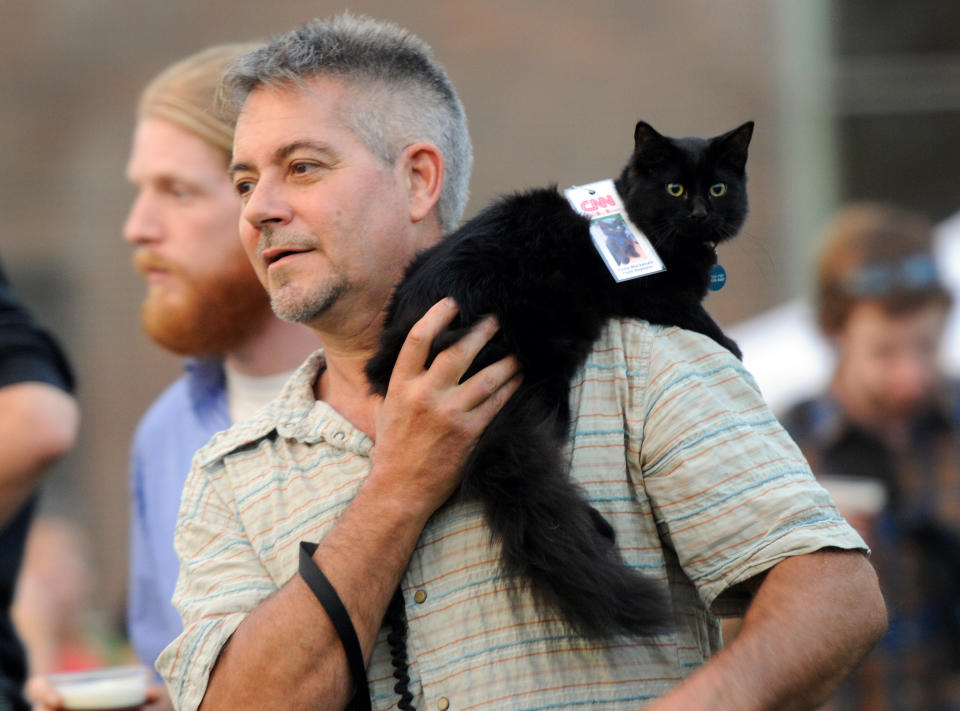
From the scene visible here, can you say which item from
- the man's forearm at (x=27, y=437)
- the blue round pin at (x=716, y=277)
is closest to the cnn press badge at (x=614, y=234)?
the blue round pin at (x=716, y=277)

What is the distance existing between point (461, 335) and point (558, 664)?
0.50 m

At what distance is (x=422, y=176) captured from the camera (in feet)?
7.00

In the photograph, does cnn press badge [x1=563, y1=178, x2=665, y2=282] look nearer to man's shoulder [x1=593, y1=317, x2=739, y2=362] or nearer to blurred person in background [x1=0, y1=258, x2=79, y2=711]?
man's shoulder [x1=593, y1=317, x2=739, y2=362]

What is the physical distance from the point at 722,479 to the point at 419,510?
0.44 m

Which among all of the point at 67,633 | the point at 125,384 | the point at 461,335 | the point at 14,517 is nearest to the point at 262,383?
the point at 14,517

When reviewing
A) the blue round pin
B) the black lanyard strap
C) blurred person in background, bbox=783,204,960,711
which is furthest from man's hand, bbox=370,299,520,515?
blurred person in background, bbox=783,204,960,711

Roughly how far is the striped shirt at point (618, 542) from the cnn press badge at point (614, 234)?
0.10m

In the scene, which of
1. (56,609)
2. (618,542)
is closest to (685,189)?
(618,542)

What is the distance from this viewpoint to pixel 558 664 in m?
1.70

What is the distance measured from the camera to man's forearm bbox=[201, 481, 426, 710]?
1716mm

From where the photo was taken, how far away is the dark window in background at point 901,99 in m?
7.62

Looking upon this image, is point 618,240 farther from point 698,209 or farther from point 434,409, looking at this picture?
point 434,409

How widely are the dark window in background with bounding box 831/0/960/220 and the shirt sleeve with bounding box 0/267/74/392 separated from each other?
602 centimetres

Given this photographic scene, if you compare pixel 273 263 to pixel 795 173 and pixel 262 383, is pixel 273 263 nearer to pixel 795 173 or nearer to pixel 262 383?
pixel 262 383
